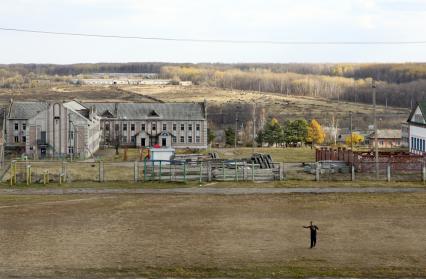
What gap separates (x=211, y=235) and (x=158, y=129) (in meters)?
46.3

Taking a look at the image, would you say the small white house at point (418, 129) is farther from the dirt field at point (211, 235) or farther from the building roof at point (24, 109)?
the building roof at point (24, 109)

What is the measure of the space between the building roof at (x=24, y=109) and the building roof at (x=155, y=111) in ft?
19.5

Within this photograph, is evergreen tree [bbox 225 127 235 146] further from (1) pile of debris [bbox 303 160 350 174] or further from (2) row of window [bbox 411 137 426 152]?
(1) pile of debris [bbox 303 160 350 174]

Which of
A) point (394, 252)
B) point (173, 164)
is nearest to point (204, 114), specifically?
point (173, 164)

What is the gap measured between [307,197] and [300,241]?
A: 999 cm

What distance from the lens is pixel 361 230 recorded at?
2409 cm

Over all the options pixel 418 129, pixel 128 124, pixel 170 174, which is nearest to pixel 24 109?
pixel 128 124

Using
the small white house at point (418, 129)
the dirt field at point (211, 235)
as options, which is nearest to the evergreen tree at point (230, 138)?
the small white house at point (418, 129)

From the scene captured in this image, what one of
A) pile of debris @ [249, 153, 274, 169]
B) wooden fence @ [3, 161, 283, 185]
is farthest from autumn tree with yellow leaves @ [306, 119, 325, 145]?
wooden fence @ [3, 161, 283, 185]

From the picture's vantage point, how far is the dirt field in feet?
61.8

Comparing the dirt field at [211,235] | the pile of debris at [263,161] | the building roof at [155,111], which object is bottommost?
the dirt field at [211,235]

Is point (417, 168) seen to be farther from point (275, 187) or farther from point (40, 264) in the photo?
point (40, 264)

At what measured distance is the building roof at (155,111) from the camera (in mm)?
69125

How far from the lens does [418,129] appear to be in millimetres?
55219
